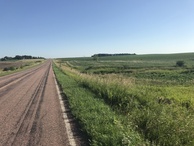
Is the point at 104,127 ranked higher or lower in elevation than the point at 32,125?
higher

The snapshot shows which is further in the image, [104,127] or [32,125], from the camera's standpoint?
[32,125]

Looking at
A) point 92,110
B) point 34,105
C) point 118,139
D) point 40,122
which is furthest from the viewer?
point 34,105

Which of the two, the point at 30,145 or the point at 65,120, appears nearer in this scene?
the point at 30,145

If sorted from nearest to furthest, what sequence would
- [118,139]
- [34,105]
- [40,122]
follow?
[118,139] < [40,122] < [34,105]

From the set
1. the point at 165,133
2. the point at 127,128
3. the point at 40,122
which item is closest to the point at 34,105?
the point at 40,122

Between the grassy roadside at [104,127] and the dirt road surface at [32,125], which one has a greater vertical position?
the grassy roadside at [104,127]

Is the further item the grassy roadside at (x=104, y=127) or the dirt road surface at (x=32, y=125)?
the dirt road surface at (x=32, y=125)

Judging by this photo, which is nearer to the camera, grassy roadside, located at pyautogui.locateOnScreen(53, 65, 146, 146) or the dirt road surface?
grassy roadside, located at pyautogui.locateOnScreen(53, 65, 146, 146)

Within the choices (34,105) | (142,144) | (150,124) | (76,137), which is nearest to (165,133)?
(150,124)

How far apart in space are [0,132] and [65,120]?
2089 millimetres

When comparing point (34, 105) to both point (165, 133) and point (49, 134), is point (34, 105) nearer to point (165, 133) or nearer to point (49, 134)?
point (49, 134)

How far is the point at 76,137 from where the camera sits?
21.9 feet

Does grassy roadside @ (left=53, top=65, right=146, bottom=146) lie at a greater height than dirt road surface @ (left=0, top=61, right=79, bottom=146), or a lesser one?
greater

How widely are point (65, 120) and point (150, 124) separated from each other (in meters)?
3.03
